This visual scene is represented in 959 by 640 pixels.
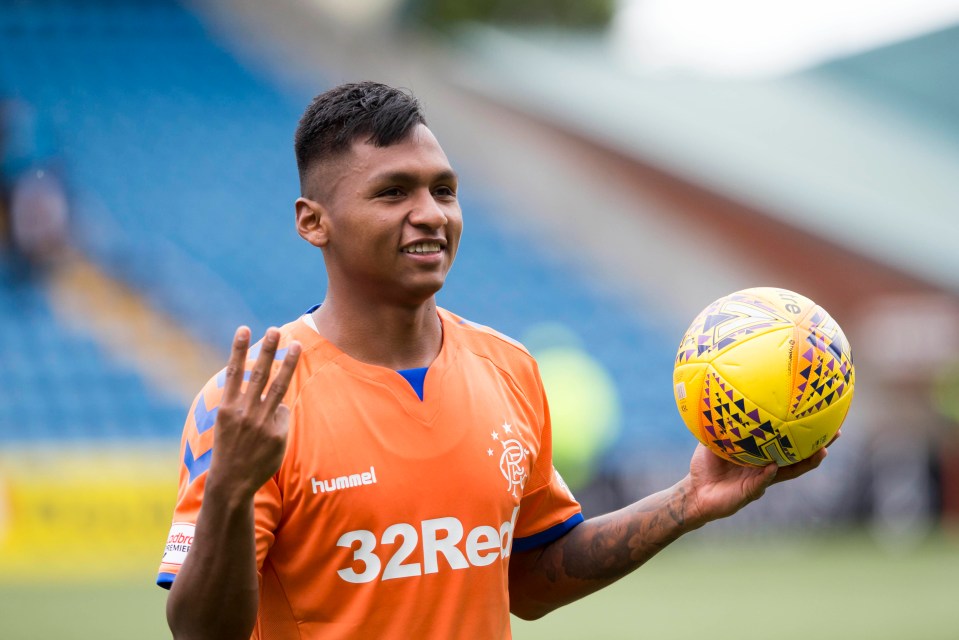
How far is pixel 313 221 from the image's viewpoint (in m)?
3.42

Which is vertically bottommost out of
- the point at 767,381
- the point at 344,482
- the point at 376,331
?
the point at 344,482

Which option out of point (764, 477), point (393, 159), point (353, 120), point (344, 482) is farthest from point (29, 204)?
point (764, 477)

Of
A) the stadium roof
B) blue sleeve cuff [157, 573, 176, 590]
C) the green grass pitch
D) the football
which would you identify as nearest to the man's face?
the football

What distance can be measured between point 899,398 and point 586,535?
15.1m

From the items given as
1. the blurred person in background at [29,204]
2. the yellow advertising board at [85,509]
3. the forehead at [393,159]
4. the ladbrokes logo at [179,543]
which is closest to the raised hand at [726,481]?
the forehead at [393,159]

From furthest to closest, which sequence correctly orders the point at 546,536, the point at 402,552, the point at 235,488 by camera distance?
1. the point at 546,536
2. the point at 402,552
3. the point at 235,488

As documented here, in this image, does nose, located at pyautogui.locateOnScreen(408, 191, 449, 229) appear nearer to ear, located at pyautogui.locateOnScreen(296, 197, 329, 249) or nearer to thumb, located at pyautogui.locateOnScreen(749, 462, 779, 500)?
ear, located at pyautogui.locateOnScreen(296, 197, 329, 249)

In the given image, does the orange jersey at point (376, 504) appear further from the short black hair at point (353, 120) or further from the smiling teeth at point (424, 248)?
the short black hair at point (353, 120)

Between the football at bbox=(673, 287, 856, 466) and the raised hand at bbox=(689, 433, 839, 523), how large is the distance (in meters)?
0.04

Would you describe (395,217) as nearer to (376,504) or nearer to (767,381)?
(376,504)

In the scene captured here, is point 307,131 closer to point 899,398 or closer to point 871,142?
point 899,398

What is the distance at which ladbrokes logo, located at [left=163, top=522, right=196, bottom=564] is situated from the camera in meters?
3.01

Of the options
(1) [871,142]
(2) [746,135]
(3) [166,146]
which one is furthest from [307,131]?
(1) [871,142]

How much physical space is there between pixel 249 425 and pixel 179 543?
48cm
